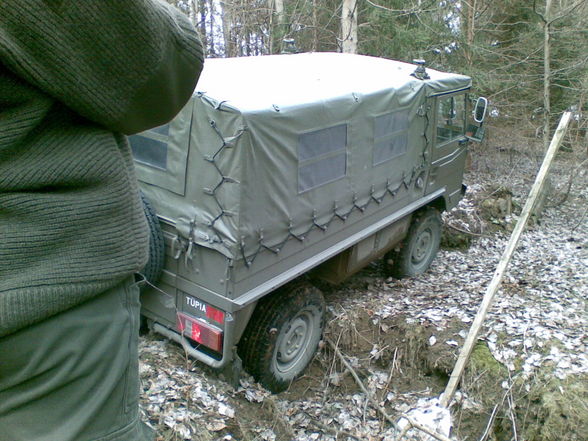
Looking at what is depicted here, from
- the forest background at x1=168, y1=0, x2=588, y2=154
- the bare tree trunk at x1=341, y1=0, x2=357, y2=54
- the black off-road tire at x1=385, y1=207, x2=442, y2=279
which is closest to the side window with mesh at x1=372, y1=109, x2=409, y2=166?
the black off-road tire at x1=385, y1=207, x2=442, y2=279

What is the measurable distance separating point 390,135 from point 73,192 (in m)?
4.89

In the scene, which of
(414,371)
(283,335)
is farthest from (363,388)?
(283,335)

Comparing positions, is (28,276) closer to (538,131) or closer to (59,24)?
(59,24)

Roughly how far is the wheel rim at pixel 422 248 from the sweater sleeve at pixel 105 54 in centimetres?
637

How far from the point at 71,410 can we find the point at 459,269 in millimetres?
7447

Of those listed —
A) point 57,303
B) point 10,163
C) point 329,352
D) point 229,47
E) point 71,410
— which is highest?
point 229,47

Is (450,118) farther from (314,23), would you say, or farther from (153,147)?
(314,23)

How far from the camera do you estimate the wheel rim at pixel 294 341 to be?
16.8ft

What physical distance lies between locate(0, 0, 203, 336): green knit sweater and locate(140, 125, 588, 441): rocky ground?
298 centimetres

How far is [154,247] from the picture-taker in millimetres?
4305

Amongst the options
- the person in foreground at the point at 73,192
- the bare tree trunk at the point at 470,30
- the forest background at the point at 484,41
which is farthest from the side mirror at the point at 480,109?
the bare tree trunk at the point at 470,30

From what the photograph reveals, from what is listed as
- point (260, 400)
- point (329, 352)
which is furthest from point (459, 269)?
point (260, 400)

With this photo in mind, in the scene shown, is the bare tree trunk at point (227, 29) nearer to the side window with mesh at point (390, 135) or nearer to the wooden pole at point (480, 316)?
the side window with mesh at point (390, 135)

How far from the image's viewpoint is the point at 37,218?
1.24 m
